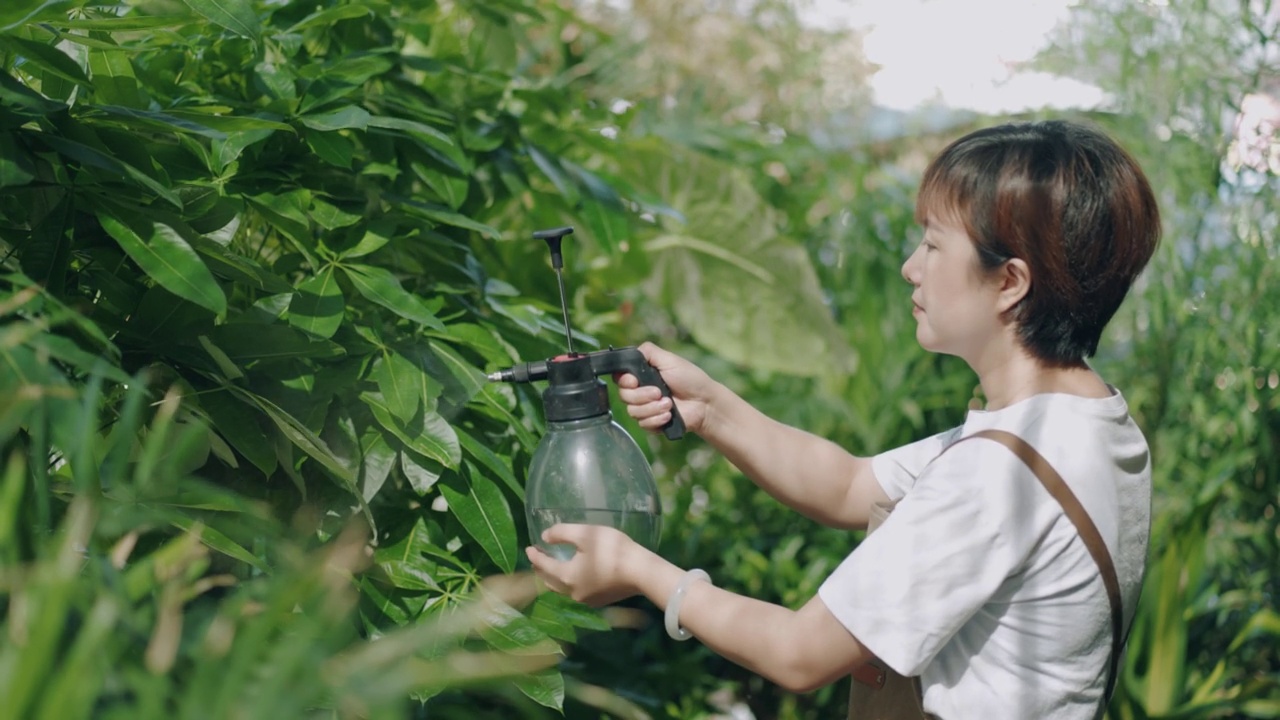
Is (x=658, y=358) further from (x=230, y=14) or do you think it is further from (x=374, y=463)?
(x=230, y=14)

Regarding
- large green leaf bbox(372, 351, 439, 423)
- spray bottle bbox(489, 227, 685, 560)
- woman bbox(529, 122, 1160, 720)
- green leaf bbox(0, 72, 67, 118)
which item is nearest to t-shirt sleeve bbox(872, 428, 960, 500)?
woman bbox(529, 122, 1160, 720)

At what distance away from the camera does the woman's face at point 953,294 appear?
5.01ft

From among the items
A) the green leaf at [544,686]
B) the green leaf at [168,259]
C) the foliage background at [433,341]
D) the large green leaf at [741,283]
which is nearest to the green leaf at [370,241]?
the foliage background at [433,341]

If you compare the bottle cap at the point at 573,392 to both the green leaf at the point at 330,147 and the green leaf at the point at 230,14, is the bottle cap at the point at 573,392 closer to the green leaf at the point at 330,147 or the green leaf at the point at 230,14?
the green leaf at the point at 330,147

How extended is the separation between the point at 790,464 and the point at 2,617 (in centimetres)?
115

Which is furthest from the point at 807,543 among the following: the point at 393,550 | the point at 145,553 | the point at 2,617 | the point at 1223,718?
the point at 2,617

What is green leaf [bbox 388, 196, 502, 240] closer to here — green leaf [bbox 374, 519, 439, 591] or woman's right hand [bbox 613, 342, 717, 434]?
woman's right hand [bbox 613, 342, 717, 434]

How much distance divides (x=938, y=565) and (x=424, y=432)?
2.05ft

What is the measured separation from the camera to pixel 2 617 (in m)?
1.02

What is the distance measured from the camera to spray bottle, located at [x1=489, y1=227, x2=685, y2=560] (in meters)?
1.45

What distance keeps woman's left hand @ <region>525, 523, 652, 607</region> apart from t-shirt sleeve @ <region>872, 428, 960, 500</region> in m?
0.53

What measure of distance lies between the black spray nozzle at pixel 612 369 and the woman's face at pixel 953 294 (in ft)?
1.11

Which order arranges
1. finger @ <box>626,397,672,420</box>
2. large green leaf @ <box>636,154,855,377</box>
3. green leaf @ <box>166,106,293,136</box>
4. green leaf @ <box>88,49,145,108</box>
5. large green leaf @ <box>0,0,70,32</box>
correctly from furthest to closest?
large green leaf @ <box>636,154,855,377</box> → finger @ <box>626,397,672,420</box> → green leaf @ <box>88,49,145,108</box> → green leaf @ <box>166,106,293,136</box> → large green leaf @ <box>0,0,70,32</box>

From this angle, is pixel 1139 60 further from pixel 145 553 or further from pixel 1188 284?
pixel 145 553
